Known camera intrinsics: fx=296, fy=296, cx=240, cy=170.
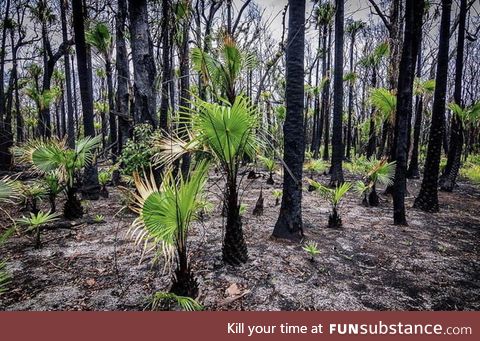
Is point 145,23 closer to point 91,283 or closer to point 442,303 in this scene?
point 91,283

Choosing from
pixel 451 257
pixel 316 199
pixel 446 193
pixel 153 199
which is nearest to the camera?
pixel 153 199

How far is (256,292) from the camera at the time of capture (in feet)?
11.2

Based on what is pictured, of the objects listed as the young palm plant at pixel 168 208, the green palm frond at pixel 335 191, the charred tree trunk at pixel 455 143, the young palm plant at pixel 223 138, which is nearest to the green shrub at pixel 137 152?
the young palm plant at pixel 223 138

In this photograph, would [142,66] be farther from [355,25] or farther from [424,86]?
[355,25]

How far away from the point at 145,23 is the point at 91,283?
5428 millimetres

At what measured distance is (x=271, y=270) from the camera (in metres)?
3.94

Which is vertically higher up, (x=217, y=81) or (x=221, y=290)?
(x=217, y=81)

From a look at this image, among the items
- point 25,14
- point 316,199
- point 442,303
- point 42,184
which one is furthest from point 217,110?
point 25,14

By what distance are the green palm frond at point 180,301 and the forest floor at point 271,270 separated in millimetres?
196

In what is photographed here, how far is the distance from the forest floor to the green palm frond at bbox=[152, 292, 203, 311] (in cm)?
20

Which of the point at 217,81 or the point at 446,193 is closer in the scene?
the point at 217,81

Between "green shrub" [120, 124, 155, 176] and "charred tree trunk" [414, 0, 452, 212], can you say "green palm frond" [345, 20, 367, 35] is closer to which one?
"charred tree trunk" [414, 0, 452, 212]

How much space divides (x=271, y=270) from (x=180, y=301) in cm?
154

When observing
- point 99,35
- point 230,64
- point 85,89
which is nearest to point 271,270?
point 230,64
